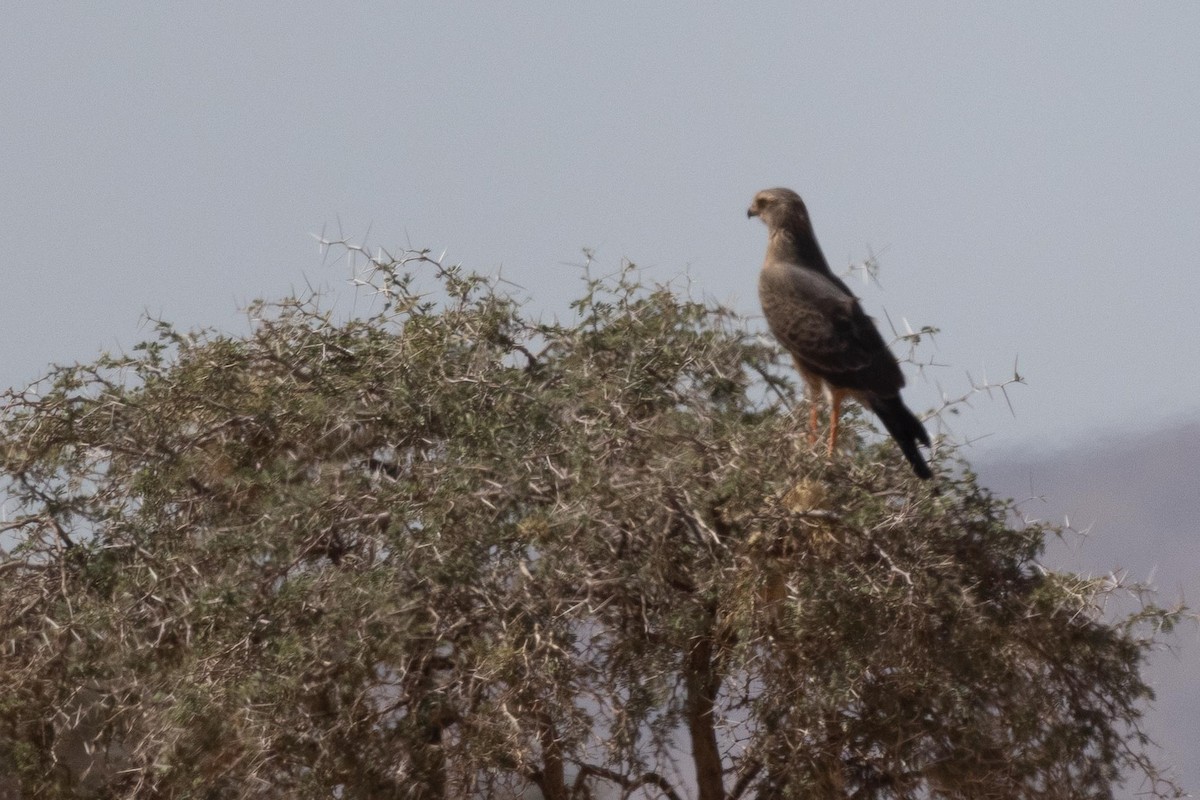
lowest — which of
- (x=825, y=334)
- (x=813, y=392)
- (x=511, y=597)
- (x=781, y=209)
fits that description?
(x=511, y=597)

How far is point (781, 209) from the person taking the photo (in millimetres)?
7203

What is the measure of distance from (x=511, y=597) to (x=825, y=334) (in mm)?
1852

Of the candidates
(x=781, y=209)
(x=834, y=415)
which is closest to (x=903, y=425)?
(x=834, y=415)

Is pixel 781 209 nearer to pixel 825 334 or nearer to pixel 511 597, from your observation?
pixel 825 334

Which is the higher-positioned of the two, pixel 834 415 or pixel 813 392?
pixel 813 392

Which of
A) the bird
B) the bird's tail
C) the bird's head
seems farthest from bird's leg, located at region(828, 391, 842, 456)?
the bird's head

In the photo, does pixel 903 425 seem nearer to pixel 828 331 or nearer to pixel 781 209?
pixel 828 331

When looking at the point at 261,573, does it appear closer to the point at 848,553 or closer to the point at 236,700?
the point at 236,700

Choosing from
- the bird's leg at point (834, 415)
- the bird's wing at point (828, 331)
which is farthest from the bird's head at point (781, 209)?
the bird's leg at point (834, 415)

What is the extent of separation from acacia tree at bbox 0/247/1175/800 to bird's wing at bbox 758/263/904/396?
1.07 ft

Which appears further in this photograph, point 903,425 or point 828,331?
point 828,331

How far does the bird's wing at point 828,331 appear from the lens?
6250mm

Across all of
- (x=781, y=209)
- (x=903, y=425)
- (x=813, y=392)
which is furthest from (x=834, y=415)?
(x=781, y=209)

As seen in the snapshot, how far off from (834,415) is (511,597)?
5.49 ft
